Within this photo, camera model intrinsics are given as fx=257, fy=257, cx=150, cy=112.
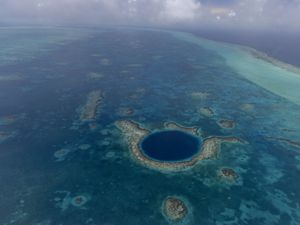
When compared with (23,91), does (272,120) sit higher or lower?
higher

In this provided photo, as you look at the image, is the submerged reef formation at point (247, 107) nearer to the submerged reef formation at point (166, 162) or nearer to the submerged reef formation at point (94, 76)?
the submerged reef formation at point (166, 162)

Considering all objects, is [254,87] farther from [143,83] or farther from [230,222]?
[230,222]

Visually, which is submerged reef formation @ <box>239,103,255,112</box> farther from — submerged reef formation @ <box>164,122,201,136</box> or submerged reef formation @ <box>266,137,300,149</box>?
submerged reef formation @ <box>164,122,201,136</box>

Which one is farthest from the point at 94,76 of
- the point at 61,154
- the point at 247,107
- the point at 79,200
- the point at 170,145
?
the point at 79,200

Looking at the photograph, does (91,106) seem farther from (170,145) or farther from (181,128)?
(170,145)

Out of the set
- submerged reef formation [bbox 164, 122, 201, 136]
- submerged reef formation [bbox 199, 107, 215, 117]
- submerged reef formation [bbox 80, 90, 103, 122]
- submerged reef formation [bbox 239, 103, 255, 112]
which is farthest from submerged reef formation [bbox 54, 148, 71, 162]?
submerged reef formation [bbox 239, 103, 255, 112]

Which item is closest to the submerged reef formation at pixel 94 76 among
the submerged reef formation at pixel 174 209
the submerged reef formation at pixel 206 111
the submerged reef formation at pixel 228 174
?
the submerged reef formation at pixel 206 111

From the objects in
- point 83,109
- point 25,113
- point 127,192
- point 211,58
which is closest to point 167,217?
point 127,192
